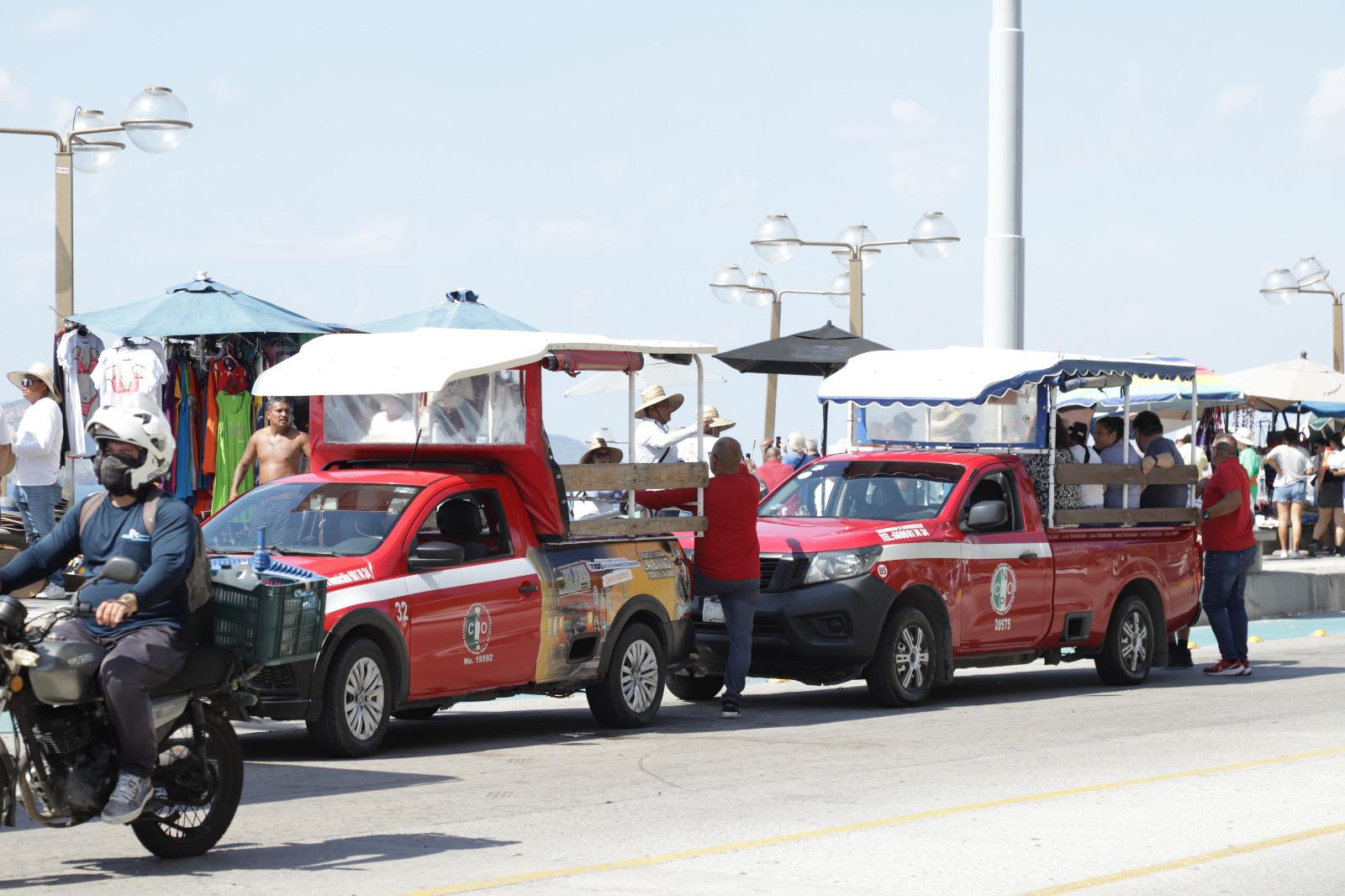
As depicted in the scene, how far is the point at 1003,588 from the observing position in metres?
15.2

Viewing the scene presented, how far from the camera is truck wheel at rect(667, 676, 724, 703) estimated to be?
15.4 metres

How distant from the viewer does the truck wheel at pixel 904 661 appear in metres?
14.3

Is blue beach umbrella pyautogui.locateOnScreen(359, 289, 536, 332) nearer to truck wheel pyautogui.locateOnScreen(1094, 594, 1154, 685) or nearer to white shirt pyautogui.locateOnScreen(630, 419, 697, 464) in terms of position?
white shirt pyautogui.locateOnScreen(630, 419, 697, 464)

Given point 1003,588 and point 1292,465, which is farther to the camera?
point 1292,465

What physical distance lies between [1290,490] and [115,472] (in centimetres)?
2305

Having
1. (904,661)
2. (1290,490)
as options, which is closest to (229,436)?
(904,661)

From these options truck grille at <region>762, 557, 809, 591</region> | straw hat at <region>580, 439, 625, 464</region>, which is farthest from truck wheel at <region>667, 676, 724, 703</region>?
straw hat at <region>580, 439, 625, 464</region>

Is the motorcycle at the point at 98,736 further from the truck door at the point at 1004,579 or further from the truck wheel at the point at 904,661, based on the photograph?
the truck door at the point at 1004,579

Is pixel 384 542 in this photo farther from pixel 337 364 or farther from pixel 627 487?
pixel 627 487

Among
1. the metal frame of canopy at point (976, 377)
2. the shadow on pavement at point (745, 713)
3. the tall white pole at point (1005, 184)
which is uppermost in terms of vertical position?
the tall white pole at point (1005, 184)

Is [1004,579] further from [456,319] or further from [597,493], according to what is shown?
[456,319]

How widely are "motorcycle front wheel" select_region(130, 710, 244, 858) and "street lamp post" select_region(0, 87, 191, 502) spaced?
11.1 metres

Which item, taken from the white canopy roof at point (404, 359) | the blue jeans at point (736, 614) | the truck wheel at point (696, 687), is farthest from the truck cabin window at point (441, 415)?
the truck wheel at point (696, 687)

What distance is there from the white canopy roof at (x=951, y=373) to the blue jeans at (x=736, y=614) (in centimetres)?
274
